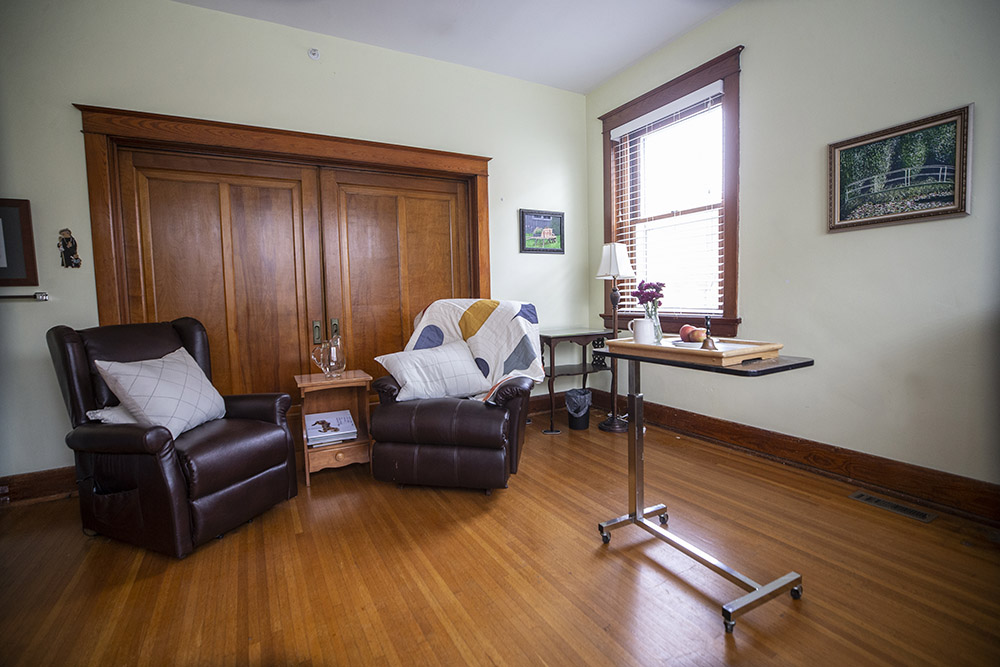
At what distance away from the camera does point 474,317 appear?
323 centimetres

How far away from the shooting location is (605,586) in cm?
174

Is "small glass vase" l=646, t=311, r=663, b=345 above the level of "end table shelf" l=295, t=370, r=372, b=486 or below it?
above

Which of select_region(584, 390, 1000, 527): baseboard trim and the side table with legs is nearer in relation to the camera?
select_region(584, 390, 1000, 527): baseboard trim

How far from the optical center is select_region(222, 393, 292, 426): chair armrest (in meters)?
2.52

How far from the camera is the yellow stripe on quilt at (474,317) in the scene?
320cm

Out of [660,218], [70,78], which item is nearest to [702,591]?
[660,218]

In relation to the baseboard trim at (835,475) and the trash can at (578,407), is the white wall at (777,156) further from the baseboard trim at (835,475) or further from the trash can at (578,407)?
the trash can at (578,407)

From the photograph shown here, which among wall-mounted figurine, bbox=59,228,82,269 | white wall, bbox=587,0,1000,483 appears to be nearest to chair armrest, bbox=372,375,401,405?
wall-mounted figurine, bbox=59,228,82,269

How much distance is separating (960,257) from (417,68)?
11.8 feet

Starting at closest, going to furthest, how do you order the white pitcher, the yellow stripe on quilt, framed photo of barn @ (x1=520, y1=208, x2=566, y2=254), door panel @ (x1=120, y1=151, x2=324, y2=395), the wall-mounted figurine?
the white pitcher, the wall-mounted figurine, door panel @ (x1=120, y1=151, x2=324, y2=395), the yellow stripe on quilt, framed photo of barn @ (x1=520, y1=208, x2=566, y2=254)

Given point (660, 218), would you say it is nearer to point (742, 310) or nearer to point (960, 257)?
point (742, 310)

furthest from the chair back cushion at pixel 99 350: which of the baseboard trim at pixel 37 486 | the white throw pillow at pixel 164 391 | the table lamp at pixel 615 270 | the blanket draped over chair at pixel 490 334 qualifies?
the table lamp at pixel 615 270

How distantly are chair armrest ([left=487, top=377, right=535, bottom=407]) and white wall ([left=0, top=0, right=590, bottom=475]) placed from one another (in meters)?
1.65

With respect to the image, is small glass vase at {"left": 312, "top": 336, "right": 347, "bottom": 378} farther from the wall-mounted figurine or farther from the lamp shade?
the lamp shade
